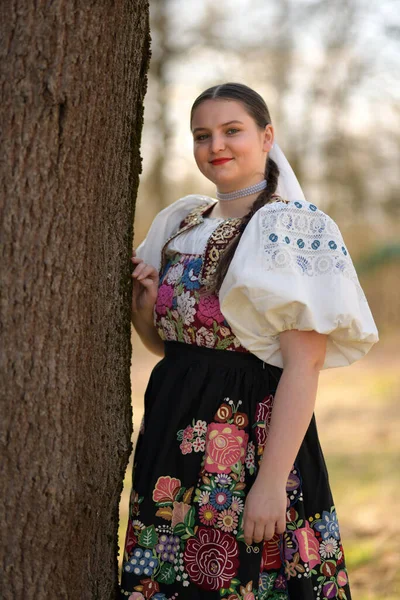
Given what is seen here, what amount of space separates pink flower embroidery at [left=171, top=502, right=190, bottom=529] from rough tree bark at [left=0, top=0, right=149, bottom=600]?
0.56 ft

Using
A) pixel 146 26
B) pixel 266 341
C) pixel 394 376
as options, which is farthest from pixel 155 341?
pixel 394 376

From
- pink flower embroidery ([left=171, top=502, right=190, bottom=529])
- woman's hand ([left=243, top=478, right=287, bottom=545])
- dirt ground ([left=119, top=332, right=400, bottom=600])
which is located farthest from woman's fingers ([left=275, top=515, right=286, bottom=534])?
dirt ground ([left=119, top=332, right=400, bottom=600])

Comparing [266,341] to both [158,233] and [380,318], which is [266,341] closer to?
[158,233]

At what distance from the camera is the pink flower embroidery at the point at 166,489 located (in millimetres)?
1848

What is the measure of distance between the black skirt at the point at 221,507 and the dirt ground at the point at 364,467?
1.44 m

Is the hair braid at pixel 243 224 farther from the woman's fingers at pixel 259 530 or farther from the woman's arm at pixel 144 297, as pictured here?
the woman's fingers at pixel 259 530

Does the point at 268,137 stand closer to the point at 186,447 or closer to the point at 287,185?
the point at 287,185

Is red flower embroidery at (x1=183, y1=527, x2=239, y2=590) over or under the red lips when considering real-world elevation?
under

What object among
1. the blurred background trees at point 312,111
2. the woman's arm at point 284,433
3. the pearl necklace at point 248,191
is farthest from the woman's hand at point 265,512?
the blurred background trees at point 312,111

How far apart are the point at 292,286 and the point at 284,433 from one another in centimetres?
33

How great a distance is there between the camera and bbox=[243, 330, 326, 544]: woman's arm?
171 cm

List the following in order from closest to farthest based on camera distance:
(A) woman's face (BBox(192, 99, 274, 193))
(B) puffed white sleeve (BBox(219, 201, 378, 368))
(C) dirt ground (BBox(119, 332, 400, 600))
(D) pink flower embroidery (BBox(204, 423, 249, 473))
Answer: (B) puffed white sleeve (BBox(219, 201, 378, 368)), (D) pink flower embroidery (BBox(204, 423, 249, 473)), (A) woman's face (BBox(192, 99, 274, 193)), (C) dirt ground (BBox(119, 332, 400, 600))

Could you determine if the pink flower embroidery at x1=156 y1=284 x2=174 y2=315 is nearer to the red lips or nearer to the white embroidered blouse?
the white embroidered blouse

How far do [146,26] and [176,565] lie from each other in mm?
1296
